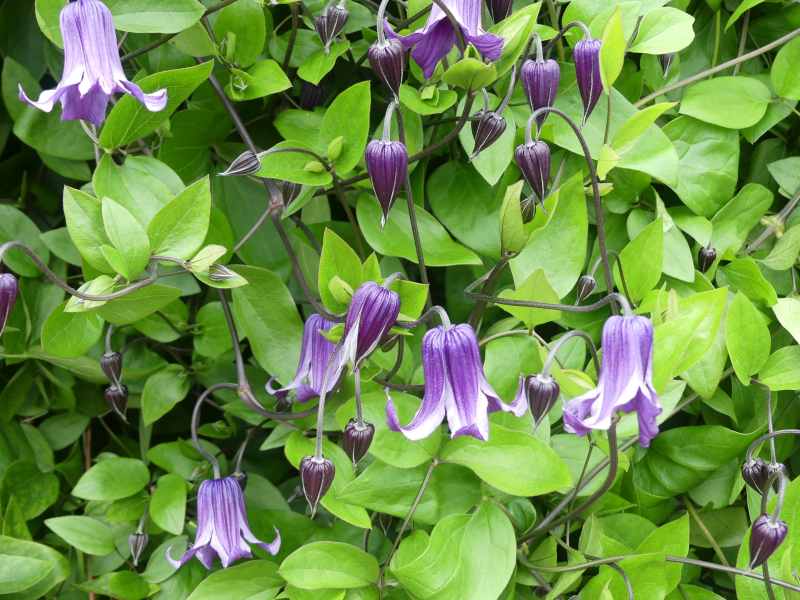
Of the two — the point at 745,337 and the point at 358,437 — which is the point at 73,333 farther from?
the point at 745,337

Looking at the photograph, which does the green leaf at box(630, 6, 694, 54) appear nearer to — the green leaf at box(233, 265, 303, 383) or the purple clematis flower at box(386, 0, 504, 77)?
the purple clematis flower at box(386, 0, 504, 77)

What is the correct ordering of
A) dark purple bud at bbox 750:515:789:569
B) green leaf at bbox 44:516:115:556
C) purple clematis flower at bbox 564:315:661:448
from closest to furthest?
purple clematis flower at bbox 564:315:661:448 → dark purple bud at bbox 750:515:789:569 → green leaf at bbox 44:516:115:556

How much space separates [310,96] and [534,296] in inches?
13.7

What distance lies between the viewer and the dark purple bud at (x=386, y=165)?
749 mm

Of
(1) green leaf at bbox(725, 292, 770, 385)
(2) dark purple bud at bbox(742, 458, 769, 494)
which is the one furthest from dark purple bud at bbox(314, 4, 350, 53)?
(2) dark purple bud at bbox(742, 458, 769, 494)

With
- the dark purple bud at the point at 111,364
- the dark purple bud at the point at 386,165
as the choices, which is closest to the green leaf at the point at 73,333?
the dark purple bud at the point at 111,364

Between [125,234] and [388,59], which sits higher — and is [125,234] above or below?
below

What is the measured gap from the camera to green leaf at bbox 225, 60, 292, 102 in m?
0.92

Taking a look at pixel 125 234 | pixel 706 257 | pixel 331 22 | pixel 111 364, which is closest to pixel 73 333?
pixel 111 364

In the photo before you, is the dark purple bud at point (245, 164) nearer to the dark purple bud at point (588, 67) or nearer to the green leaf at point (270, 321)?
the green leaf at point (270, 321)

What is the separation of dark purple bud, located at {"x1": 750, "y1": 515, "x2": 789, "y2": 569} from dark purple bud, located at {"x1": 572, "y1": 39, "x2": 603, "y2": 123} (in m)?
0.40

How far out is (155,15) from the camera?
854 mm

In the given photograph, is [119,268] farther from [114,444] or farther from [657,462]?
[657,462]

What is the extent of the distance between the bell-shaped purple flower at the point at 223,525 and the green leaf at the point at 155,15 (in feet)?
1.48
